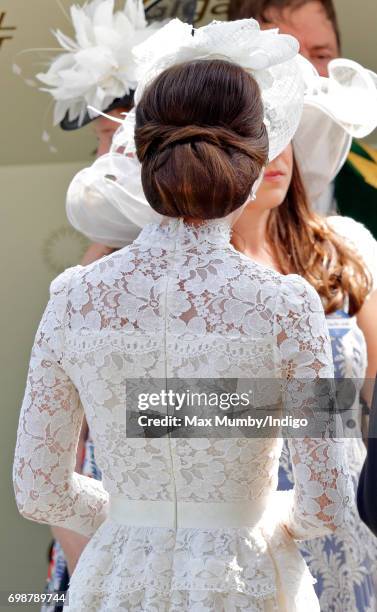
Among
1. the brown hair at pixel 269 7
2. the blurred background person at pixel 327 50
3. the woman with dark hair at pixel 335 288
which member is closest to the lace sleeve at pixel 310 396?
the woman with dark hair at pixel 335 288

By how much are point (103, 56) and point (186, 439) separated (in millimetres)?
1466

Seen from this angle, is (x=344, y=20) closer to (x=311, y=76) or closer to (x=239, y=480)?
(x=311, y=76)

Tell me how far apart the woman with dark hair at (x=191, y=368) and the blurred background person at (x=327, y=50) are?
4.60 ft

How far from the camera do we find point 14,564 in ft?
11.3

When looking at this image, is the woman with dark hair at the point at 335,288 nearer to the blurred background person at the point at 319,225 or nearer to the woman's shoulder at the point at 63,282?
the blurred background person at the point at 319,225

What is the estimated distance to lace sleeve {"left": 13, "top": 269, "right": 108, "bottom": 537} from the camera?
167 centimetres

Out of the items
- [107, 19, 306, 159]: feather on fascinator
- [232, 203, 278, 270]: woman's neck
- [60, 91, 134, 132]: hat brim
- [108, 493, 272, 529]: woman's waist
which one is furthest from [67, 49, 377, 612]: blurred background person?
[108, 493, 272, 529]: woman's waist

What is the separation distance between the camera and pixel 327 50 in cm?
301

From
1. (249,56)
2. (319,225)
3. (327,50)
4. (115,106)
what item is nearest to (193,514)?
(249,56)

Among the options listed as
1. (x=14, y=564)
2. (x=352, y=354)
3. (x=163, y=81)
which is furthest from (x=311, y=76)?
(x=14, y=564)

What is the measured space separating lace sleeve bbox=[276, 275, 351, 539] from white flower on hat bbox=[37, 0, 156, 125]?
53.1 inches

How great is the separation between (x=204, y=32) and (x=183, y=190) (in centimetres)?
38

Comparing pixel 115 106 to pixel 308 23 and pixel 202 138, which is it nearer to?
pixel 308 23

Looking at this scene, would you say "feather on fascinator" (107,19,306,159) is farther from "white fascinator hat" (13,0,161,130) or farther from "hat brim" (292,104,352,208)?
"white fascinator hat" (13,0,161,130)
